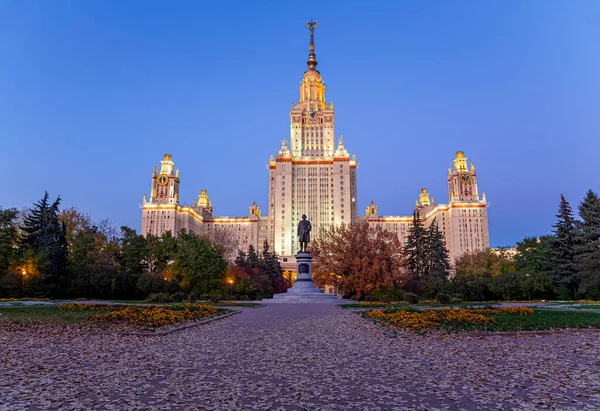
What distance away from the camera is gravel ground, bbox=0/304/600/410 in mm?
6707

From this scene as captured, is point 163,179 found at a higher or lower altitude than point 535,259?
higher

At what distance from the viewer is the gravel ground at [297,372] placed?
6707 millimetres

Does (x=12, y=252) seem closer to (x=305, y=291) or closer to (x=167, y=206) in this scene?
(x=305, y=291)

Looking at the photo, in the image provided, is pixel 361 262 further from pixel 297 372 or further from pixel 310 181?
pixel 310 181

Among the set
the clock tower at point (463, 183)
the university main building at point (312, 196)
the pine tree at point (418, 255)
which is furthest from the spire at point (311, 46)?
the pine tree at point (418, 255)

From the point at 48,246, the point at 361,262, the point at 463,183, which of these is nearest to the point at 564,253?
the point at 361,262

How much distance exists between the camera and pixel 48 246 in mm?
44156

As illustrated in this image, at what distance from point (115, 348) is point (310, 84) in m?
164

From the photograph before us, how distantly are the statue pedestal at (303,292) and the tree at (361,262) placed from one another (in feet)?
9.24

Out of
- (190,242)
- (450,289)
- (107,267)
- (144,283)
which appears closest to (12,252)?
(107,267)

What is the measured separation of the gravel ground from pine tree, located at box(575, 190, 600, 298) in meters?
31.7

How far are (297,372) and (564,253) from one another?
157ft

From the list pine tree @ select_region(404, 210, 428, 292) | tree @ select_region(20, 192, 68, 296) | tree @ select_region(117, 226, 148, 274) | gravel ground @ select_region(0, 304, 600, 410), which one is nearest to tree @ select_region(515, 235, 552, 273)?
pine tree @ select_region(404, 210, 428, 292)

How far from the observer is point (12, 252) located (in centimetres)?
4203
